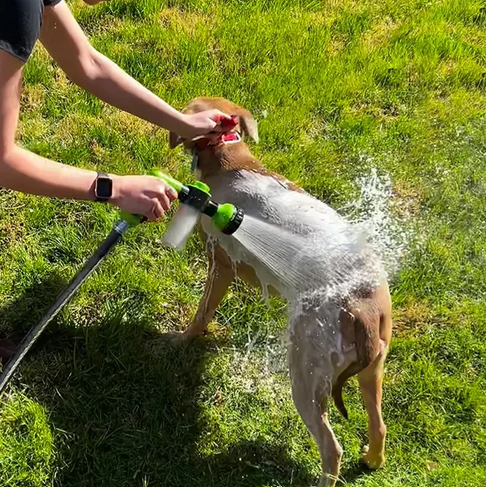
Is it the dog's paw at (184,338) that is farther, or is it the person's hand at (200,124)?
the dog's paw at (184,338)

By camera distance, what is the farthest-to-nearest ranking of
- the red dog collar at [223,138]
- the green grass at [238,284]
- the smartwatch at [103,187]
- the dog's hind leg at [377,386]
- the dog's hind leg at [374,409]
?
the red dog collar at [223,138] < the green grass at [238,284] < the dog's hind leg at [374,409] < the dog's hind leg at [377,386] < the smartwatch at [103,187]

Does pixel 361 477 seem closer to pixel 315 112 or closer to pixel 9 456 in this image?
pixel 9 456

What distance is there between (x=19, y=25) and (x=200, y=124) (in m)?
1.11

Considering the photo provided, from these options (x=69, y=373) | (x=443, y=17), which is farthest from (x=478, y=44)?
(x=69, y=373)

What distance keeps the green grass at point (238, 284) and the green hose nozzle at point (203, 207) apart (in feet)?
3.42

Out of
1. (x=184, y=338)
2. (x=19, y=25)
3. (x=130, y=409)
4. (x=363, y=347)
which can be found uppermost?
(x=19, y=25)

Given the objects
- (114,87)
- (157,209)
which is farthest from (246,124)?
(157,209)

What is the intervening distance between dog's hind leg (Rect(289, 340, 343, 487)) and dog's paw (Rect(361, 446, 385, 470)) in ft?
1.02

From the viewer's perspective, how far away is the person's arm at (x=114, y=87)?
302 cm

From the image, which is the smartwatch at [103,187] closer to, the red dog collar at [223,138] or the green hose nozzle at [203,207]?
the green hose nozzle at [203,207]

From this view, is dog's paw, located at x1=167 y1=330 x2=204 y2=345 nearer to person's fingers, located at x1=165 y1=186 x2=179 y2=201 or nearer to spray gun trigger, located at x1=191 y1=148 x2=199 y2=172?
spray gun trigger, located at x1=191 y1=148 x2=199 y2=172

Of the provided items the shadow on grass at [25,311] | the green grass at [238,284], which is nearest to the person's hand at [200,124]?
the green grass at [238,284]

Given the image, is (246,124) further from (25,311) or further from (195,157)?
(25,311)

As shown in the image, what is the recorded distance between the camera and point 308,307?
8.79 feet
